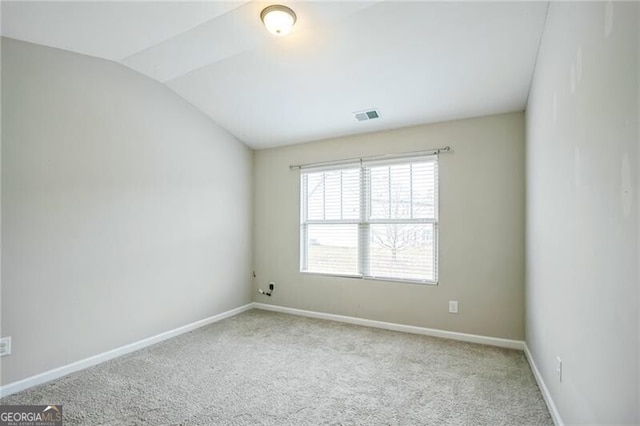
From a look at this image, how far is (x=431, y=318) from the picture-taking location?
360 cm

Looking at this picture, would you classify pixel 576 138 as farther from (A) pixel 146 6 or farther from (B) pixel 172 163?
(B) pixel 172 163

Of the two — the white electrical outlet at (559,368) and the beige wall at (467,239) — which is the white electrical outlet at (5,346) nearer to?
the beige wall at (467,239)

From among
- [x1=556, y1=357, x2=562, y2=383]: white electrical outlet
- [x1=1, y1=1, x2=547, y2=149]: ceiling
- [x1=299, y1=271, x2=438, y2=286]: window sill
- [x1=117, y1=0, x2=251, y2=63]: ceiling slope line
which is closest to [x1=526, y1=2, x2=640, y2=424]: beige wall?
[x1=556, y1=357, x2=562, y2=383]: white electrical outlet

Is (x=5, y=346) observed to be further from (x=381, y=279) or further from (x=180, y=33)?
(x=381, y=279)

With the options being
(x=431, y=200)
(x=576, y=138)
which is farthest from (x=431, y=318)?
Answer: (x=576, y=138)

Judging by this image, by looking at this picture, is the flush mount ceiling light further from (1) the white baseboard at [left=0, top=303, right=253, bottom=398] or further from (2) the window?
(1) the white baseboard at [left=0, top=303, right=253, bottom=398]

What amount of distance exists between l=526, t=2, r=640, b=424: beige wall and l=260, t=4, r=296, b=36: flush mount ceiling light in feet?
5.26

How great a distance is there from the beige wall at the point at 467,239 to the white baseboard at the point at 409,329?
2.1 inches

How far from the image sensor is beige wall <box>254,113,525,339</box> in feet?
10.7

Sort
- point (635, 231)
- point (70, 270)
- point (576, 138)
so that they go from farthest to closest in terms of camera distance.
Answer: point (70, 270), point (576, 138), point (635, 231)

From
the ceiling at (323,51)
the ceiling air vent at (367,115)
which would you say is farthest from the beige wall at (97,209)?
the ceiling air vent at (367,115)

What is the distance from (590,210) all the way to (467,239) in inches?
81.8

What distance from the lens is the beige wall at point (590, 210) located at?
3.54 ft

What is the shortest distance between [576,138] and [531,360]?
202cm
